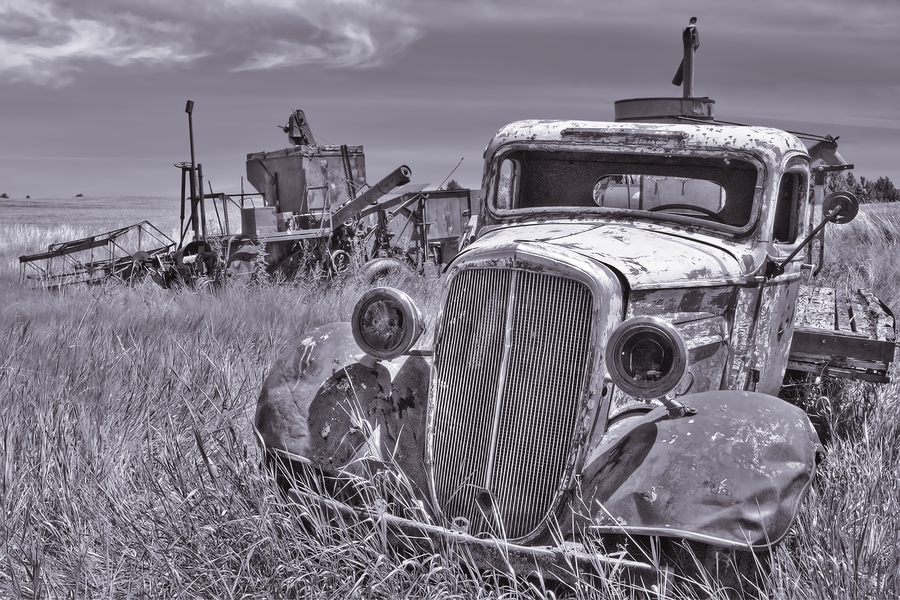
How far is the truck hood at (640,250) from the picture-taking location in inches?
135

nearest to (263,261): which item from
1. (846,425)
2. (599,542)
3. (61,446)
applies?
(61,446)

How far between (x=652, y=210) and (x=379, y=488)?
208 cm

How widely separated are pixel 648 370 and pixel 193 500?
203 cm

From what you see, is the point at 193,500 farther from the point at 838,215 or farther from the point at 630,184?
the point at 838,215

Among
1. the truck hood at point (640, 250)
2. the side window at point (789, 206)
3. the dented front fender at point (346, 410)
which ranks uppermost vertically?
the side window at point (789, 206)

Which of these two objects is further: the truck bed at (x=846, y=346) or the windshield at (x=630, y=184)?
the truck bed at (x=846, y=346)

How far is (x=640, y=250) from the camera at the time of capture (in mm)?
3633

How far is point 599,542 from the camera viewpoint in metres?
2.90

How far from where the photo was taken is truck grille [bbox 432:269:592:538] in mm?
3227

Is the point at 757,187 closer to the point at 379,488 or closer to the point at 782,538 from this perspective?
the point at 782,538

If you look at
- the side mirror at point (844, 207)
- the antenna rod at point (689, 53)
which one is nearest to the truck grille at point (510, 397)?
the side mirror at point (844, 207)

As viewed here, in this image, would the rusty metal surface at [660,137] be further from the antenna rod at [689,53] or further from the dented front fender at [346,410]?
the antenna rod at [689,53]

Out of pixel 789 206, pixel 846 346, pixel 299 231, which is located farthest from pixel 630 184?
pixel 299 231

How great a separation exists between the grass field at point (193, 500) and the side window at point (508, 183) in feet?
6.48
